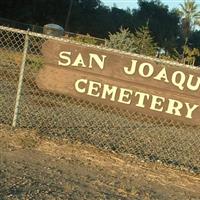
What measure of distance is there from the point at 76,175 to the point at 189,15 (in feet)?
263

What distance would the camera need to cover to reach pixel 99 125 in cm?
1130

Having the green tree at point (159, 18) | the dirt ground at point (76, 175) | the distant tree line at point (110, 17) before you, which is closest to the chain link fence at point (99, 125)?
the dirt ground at point (76, 175)

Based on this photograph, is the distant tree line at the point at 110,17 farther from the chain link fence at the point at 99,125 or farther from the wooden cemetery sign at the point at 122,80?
the wooden cemetery sign at the point at 122,80

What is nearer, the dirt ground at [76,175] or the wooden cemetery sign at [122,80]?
the dirt ground at [76,175]

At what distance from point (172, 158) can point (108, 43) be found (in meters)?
9.78

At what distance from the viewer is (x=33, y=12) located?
53969 mm

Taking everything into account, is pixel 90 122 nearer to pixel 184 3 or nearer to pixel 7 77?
pixel 7 77

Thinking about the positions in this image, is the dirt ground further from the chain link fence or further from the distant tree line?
the distant tree line

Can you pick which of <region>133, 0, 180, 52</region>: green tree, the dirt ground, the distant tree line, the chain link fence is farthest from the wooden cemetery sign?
<region>133, 0, 180, 52</region>: green tree

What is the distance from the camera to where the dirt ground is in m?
6.58

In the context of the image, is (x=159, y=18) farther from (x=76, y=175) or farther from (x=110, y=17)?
(x=76, y=175)

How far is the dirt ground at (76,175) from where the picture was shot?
21.6ft

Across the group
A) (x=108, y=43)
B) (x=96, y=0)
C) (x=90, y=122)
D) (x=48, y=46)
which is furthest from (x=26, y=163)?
(x=96, y=0)

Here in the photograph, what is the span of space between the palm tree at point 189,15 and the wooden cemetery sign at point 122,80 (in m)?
74.8
